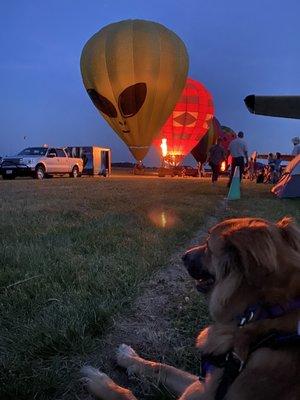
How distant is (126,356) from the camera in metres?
3.22

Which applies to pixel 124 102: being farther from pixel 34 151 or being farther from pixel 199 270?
pixel 199 270

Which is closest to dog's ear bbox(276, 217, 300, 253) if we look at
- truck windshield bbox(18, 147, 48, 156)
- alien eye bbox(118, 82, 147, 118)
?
alien eye bbox(118, 82, 147, 118)

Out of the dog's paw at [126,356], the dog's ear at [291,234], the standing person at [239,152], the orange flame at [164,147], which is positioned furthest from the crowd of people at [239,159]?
the dog's ear at [291,234]

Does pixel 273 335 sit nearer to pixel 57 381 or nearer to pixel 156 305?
pixel 57 381

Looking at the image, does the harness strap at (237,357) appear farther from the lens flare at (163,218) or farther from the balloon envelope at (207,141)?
the balloon envelope at (207,141)

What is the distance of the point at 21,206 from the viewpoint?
11039 millimetres

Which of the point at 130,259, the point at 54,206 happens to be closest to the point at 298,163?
the point at 54,206

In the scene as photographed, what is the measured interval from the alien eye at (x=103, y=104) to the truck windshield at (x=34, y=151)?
7.52 meters

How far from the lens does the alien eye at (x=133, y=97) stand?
84.1ft

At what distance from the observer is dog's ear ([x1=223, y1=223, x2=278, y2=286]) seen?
198 centimetres

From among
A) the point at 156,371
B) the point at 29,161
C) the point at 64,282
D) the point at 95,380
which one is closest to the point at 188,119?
the point at 29,161

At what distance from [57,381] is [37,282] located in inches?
63.1

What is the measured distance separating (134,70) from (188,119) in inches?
490

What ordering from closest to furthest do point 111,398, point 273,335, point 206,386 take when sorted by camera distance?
1. point 273,335
2. point 206,386
3. point 111,398
